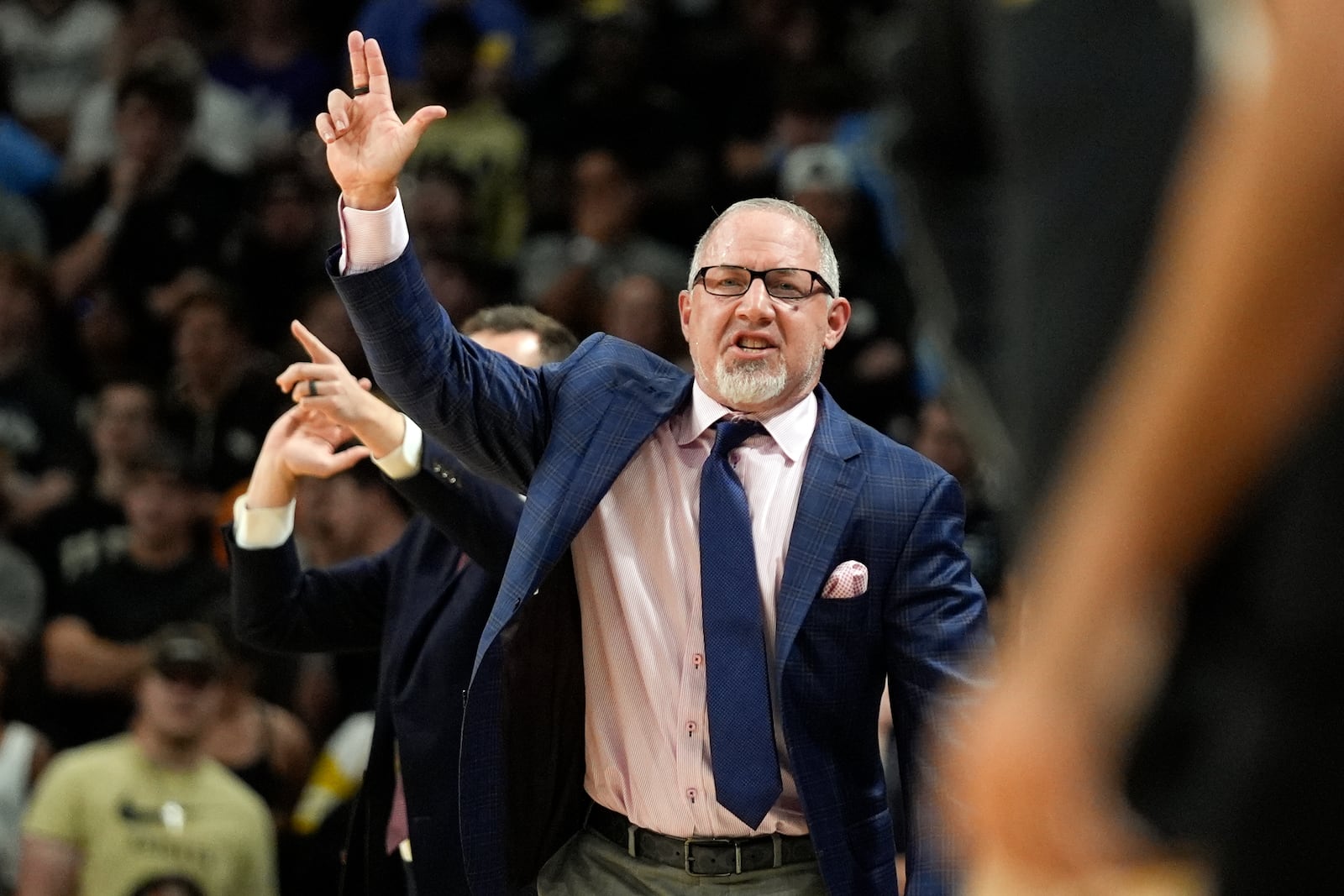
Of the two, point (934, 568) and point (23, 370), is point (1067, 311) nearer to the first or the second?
point (934, 568)

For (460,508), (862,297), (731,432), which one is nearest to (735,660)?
(731,432)

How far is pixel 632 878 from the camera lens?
322 centimetres

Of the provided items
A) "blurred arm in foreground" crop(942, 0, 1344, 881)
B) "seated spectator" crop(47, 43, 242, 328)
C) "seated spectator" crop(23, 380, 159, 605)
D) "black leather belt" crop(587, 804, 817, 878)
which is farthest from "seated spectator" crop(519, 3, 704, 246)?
"blurred arm in foreground" crop(942, 0, 1344, 881)

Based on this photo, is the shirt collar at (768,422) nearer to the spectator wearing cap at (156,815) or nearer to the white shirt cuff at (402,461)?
the white shirt cuff at (402,461)

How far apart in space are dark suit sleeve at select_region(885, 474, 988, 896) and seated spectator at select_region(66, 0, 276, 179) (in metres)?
4.85

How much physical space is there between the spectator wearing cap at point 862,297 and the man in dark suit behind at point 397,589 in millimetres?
2079

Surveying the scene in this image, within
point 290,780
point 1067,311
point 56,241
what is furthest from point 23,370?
point 1067,311

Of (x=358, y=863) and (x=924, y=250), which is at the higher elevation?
(x=924, y=250)

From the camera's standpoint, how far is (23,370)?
21.7 feet

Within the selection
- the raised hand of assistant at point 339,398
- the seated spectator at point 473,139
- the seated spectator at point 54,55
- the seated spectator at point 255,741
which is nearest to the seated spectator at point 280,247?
the seated spectator at point 473,139

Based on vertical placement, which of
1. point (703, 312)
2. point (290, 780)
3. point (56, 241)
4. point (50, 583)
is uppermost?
point (56, 241)

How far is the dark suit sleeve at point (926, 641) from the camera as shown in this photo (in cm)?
310

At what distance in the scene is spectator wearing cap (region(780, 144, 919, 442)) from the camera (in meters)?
5.98

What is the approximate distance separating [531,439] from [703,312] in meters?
0.41
